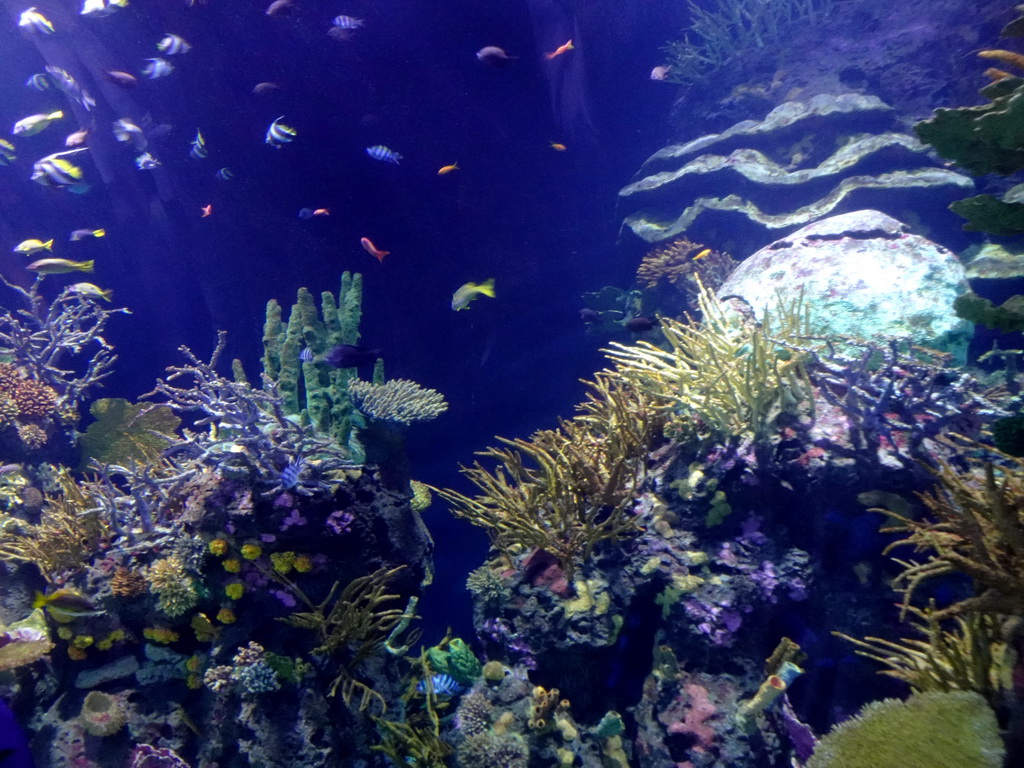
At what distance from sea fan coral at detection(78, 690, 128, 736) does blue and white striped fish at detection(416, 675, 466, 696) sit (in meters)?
2.04

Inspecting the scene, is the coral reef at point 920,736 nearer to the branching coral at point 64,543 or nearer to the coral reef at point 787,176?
the branching coral at point 64,543

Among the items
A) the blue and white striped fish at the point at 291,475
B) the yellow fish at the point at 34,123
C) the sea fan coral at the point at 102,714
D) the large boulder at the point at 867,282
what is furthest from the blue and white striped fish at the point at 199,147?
the large boulder at the point at 867,282

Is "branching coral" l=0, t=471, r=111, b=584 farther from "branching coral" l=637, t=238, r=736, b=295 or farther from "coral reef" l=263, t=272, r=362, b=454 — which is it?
"branching coral" l=637, t=238, r=736, b=295

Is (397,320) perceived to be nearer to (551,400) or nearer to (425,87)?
(551,400)

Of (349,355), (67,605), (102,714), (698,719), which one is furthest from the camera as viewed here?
(349,355)

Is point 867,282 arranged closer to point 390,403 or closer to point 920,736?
point 920,736

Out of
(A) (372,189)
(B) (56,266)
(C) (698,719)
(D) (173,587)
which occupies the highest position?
(A) (372,189)

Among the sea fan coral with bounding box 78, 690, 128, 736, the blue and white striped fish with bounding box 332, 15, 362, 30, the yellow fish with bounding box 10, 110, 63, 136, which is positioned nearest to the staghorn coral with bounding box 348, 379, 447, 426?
the sea fan coral with bounding box 78, 690, 128, 736

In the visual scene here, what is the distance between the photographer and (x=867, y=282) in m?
5.32

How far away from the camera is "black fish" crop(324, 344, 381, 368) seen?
15.8 ft

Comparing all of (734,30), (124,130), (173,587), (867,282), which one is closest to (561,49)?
(734,30)

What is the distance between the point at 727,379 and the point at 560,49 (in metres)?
7.94

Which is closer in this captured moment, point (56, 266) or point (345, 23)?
point (56, 266)

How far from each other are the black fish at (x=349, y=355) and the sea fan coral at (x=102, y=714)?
292 centimetres
